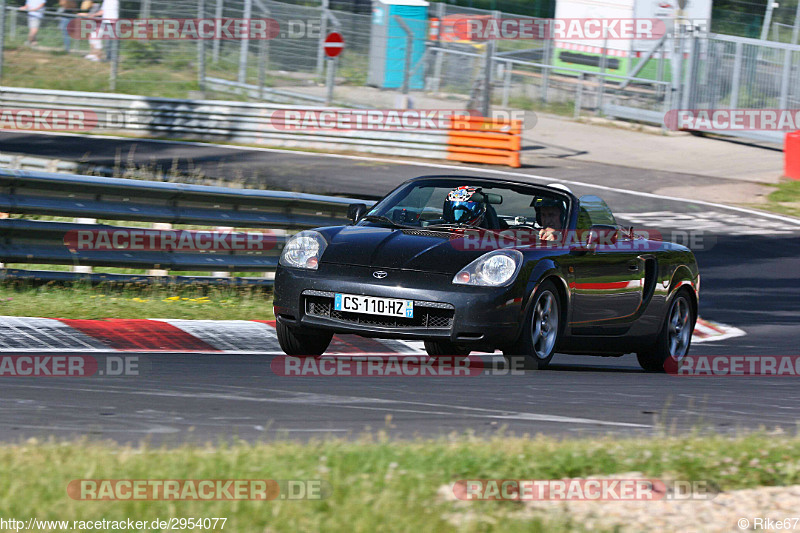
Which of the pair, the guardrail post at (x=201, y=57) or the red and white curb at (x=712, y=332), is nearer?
the red and white curb at (x=712, y=332)

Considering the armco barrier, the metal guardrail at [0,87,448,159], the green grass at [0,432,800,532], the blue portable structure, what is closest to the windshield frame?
the green grass at [0,432,800,532]

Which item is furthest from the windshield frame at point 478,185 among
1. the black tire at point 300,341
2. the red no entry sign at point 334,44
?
the red no entry sign at point 334,44

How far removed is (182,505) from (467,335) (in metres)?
3.65

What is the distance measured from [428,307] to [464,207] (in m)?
1.13

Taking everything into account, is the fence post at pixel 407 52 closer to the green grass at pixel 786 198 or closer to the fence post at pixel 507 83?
the fence post at pixel 507 83

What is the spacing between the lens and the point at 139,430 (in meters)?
5.03

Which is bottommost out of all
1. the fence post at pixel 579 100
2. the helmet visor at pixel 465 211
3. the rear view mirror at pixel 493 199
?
the helmet visor at pixel 465 211

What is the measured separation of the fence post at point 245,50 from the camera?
2697 cm

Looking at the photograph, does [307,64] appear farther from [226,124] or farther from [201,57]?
[226,124]

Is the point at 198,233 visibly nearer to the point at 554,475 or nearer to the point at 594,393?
the point at 594,393

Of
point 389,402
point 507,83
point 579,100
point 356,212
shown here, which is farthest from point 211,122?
point 389,402

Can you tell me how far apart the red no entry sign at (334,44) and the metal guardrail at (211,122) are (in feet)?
6.80

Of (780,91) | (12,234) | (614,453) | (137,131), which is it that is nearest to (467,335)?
(614,453)

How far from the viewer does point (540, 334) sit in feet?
25.1
